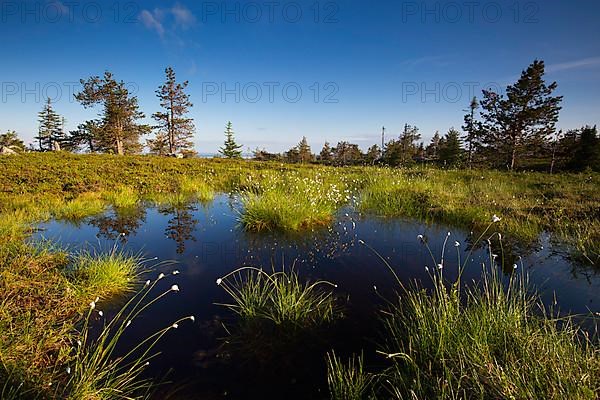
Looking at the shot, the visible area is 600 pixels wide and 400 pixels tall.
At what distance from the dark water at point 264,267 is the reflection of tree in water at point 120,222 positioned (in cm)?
3

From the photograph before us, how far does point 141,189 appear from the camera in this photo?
13.8 metres

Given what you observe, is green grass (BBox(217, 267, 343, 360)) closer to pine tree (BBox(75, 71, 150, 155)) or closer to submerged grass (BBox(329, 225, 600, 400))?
submerged grass (BBox(329, 225, 600, 400))

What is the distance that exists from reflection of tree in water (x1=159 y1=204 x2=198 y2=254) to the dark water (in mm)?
30

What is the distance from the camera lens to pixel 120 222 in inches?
A: 329

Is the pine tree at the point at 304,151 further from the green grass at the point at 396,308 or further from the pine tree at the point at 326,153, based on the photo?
the green grass at the point at 396,308

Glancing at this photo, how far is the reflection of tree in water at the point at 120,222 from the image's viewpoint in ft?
23.9

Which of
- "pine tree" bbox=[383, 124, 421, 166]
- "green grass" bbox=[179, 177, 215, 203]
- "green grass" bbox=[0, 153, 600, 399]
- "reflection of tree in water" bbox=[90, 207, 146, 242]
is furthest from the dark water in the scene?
"pine tree" bbox=[383, 124, 421, 166]

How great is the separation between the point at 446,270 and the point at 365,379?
3487 millimetres

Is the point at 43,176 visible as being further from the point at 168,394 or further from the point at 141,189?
the point at 168,394

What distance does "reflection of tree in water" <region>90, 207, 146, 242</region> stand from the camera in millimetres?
7282

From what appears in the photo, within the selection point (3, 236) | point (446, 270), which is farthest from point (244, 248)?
point (3, 236)

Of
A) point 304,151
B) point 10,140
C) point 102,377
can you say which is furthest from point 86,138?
point 102,377

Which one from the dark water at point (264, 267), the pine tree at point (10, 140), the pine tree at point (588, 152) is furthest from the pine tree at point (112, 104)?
the pine tree at point (588, 152)

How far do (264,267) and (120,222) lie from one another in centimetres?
568
